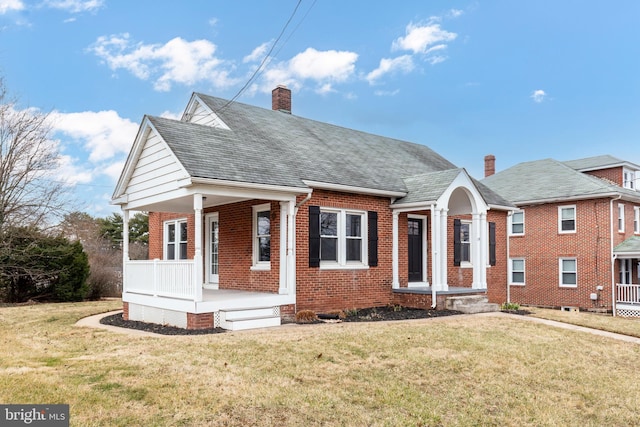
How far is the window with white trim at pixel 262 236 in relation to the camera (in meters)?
13.3

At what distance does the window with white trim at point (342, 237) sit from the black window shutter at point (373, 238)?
152 mm

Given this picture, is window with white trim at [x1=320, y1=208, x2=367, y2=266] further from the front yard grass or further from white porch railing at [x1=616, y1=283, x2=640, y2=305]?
white porch railing at [x1=616, y1=283, x2=640, y2=305]

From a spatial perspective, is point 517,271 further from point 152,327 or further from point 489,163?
point 152,327

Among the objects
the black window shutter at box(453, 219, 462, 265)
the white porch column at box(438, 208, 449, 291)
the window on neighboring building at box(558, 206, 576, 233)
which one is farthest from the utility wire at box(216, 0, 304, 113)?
the window on neighboring building at box(558, 206, 576, 233)

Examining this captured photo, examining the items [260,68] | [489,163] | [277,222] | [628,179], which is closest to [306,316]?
[277,222]

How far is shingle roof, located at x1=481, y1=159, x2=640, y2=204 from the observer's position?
2358 cm

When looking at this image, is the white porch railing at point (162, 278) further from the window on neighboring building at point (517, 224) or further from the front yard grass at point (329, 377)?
the window on neighboring building at point (517, 224)

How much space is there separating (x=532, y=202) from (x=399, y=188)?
42.4 ft

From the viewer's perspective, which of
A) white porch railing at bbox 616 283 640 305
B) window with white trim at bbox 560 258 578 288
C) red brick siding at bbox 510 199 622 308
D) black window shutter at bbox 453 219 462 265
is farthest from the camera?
window with white trim at bbox 560 258 578 288

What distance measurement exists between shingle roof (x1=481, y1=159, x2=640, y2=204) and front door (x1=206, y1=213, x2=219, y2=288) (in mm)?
16588

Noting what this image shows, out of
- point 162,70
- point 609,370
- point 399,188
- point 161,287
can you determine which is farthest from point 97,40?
point 609,370

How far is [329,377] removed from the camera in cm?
702

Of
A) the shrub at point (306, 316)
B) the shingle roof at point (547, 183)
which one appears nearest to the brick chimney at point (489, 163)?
the shingle roof at point (547, 183)

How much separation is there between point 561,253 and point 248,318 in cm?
1845
